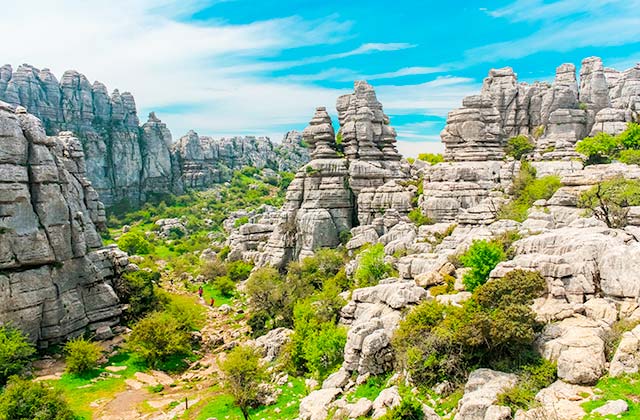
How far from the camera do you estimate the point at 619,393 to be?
577 inches

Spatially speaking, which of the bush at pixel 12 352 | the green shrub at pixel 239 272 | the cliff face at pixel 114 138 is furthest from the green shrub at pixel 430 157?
the cliff face at pixel 114 138

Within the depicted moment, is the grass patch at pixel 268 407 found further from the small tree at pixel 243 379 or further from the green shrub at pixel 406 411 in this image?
the green shrub at pixel 406 411

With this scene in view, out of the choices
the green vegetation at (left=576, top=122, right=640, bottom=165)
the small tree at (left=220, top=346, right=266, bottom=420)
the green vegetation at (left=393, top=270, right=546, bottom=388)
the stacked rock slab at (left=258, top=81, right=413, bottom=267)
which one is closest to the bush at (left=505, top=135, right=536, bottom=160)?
the green vegetation at (left=576, top=122, right=640, bottom=165)

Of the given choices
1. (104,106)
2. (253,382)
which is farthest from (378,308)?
(104,106)

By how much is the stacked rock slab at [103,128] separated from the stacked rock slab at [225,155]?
435cm

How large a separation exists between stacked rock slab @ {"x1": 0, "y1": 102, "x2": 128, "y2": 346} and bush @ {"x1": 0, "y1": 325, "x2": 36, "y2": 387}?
1.55 m

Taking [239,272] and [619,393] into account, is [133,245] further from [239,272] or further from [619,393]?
[619,393]

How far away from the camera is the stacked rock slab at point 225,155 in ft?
356

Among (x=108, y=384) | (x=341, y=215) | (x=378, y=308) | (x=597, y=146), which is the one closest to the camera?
(x=378, y=308)

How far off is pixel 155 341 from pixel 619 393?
27.2 metres

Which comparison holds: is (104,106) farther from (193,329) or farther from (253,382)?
(253,382)

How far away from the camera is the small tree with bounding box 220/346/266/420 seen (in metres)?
23.3

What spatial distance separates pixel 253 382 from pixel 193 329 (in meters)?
16.6

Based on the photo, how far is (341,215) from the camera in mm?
48531
